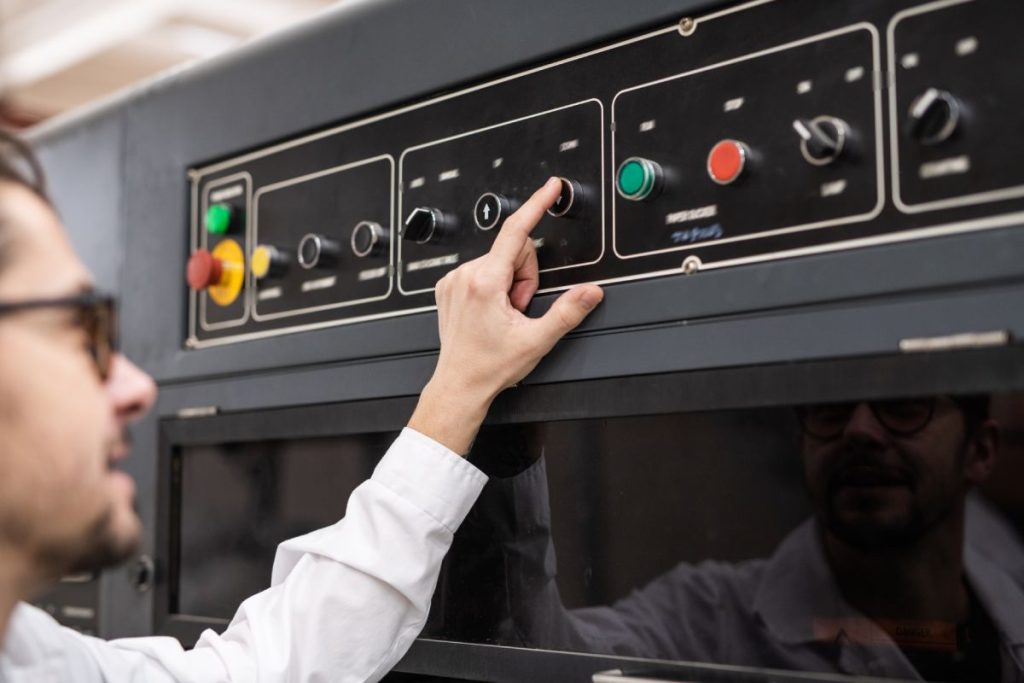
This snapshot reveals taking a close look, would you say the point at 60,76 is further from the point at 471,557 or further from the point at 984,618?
the point at 984,618

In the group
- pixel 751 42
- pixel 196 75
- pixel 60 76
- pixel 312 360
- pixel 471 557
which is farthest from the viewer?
pixel 60 76

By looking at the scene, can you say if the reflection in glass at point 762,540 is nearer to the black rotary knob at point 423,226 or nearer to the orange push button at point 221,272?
the black rotary knob at point 423,226

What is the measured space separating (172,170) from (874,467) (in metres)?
0.93

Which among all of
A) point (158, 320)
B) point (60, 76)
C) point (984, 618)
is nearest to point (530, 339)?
point (984, 618)

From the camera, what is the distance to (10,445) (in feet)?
2.53

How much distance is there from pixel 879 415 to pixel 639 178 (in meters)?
0.26

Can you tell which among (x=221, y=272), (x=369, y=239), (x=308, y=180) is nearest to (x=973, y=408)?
(x=369, y=239)

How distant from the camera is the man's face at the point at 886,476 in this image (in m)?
0.70

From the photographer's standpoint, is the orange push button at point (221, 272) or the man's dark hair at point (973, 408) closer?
the man's dark hair at point (973, 408)

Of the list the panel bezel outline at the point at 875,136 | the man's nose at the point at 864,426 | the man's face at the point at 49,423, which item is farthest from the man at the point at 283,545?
the man's nose at the point at 864,426

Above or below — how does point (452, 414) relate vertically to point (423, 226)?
below

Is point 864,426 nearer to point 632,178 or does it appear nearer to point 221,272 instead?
point 632,178

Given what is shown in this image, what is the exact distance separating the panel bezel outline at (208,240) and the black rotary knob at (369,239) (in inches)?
8.3

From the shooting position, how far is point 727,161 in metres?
0.77
